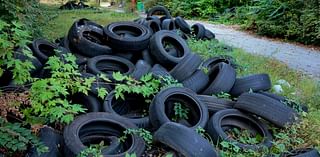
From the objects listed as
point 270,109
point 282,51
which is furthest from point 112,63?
point 282,51

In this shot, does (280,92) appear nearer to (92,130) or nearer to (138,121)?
(138,121)

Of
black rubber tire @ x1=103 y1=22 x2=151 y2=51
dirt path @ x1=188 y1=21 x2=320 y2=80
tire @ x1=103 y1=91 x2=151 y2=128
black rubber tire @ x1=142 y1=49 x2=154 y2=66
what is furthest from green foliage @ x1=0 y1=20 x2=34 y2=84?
dirt path @ x1=188 y1=21 x2=320 y2=80

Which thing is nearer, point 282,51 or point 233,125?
point 233,125

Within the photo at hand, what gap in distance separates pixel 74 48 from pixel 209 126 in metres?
3.02

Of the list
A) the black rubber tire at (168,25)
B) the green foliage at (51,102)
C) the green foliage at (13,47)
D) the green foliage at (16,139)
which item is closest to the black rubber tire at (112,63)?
the green foliage at (51,102)

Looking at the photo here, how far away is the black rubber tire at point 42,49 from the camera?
533cm

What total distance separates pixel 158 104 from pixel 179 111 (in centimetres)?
44

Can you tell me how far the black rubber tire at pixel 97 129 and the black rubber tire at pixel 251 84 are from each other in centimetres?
181

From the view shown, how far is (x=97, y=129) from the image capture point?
3.93 meters

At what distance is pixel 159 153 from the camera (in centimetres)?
365

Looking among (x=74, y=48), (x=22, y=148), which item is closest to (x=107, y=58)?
(x=74, y=48)

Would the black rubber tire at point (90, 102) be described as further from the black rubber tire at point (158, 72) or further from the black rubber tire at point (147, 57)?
the black rubber tire at point (147, 57)

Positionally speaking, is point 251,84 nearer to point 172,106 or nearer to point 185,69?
point 185,69

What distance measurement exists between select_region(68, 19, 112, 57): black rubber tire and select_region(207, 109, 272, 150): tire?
8.20ft
